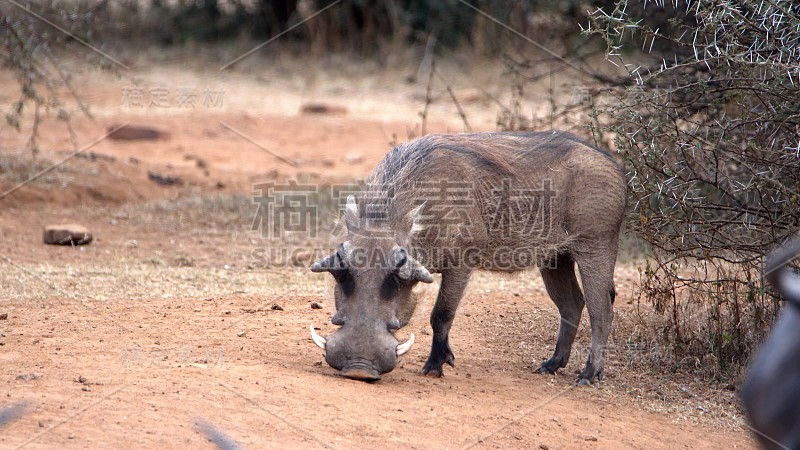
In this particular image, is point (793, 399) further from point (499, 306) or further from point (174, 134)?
point (174, 134)

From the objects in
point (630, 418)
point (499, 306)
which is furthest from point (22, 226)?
point (630, 418)

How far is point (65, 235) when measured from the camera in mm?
7289

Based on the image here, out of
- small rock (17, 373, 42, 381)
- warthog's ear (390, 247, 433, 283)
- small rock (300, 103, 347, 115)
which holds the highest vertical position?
small rock (300, 103, 347, 115)

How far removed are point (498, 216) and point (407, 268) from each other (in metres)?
0.88

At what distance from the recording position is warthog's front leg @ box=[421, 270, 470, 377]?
4.91 m

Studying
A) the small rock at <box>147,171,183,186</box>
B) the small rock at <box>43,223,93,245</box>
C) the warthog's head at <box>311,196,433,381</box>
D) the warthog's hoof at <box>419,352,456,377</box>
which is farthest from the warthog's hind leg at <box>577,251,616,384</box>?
the small rock at <box>147,171,183,186</box>

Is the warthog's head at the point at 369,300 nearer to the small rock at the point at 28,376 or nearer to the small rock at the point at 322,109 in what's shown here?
the small rock at the point at 28,376

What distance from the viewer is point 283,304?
609 centimetres

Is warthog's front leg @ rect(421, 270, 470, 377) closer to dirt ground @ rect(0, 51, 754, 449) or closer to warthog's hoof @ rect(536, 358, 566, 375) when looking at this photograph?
dirt ground @ rect(0, 51, 754, 449)

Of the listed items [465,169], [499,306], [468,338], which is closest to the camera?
[465,169]

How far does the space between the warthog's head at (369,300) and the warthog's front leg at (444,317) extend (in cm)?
32

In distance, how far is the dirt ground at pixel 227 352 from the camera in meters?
3.85

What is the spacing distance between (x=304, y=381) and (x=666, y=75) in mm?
3491

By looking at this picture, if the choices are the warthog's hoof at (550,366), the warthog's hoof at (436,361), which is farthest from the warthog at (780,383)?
the warthog's hoof at (550,366)
